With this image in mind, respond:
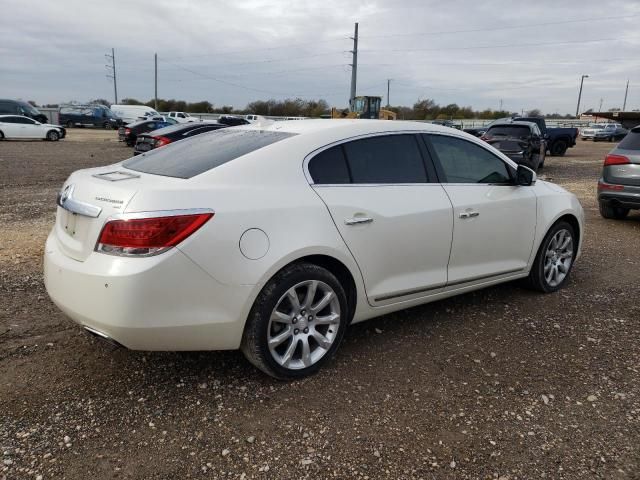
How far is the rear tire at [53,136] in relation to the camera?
25972 mm

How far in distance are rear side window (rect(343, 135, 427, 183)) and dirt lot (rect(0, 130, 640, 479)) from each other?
1201mm

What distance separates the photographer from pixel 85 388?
316 centimetres

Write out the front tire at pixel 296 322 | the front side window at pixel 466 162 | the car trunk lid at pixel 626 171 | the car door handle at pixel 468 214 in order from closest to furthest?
the front tire at pixel 296 322, the car door handle at pixel 468 214, the front side window at pixel 466 162, the car trunk lid at pixel 626 171

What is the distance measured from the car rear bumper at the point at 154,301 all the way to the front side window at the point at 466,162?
1.96 m

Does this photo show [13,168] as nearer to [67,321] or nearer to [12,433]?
[67,321]

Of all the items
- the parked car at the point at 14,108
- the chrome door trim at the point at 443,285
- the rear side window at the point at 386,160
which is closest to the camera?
the rear side window at the point at 386,160

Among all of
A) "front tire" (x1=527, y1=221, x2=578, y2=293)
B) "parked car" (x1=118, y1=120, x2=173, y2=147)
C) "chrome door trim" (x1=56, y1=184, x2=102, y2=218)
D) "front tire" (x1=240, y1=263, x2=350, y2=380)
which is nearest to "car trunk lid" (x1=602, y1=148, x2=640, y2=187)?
"front tire" (x1=527, y1=221, x2=578, y2=293)

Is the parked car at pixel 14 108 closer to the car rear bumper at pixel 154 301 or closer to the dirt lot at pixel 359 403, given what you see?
the dirt lot at pixel 359 403

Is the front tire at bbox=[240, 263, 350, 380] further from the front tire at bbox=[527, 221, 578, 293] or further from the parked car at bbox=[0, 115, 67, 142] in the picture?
the parked car at bbox=[0, 115, 67, 142]

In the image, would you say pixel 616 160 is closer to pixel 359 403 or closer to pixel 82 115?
pixel 359 403

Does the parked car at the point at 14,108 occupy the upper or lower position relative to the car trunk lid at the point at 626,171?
upper

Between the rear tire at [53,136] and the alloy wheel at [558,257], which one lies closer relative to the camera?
the alloy wheel at [558,257]

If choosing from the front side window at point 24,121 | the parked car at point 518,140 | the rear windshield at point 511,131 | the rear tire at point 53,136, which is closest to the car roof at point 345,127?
the parked car at point 518,140

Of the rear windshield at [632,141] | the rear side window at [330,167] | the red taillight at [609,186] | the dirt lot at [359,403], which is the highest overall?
the rear windshield at [632,141]
